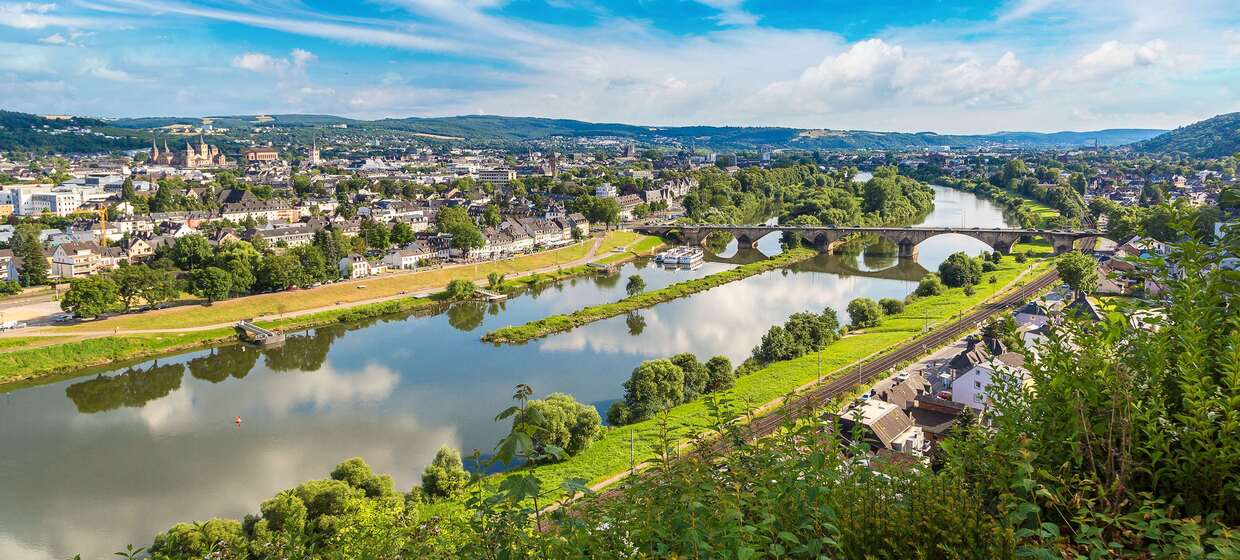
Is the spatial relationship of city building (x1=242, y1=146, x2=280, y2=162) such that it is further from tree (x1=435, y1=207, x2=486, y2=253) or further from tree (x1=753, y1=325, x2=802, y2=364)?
tree (x1=753, y1=325, x2=802, y2=364)

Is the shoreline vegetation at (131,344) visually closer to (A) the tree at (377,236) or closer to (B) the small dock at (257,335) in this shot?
(B) the small dock at (257,335)

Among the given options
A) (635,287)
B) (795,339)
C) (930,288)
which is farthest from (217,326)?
(930,288)

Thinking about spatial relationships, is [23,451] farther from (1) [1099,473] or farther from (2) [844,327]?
(2) [844,327]

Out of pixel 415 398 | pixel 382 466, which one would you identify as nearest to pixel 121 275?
pixel 415 398

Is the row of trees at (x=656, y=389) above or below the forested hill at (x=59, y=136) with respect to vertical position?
below

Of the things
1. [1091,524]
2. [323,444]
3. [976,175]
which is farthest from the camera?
[976,175]

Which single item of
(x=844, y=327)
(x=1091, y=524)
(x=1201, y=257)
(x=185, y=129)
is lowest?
(x=844, y=327)

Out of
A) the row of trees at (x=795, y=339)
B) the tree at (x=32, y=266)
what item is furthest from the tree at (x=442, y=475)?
the tree at (x=32, y=266)
